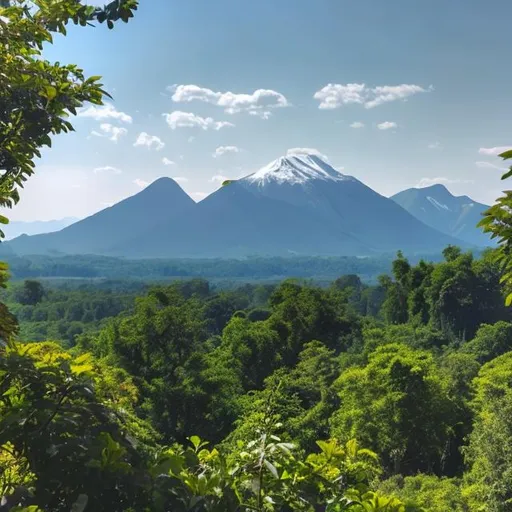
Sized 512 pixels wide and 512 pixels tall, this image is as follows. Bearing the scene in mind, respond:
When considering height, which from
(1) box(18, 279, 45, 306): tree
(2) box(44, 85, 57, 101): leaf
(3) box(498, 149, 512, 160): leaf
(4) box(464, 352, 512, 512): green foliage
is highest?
(2) box(44, 85, 57, 101): leaf

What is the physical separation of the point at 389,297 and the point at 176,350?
35281 millimetres

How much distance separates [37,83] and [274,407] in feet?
47.6

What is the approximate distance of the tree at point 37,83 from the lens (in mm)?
2682

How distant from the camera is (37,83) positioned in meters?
2.68

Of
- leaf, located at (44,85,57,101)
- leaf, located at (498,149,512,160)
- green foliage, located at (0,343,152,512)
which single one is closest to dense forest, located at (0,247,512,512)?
green foliage, located at (0,343,152,512)

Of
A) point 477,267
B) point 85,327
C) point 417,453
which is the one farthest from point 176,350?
point 85,327

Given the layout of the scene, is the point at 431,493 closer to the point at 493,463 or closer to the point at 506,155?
the point at 493,463

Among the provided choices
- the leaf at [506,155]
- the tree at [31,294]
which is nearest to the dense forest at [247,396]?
the leaf at [506,155]

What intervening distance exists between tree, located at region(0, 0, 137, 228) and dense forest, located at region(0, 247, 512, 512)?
1.20 metres

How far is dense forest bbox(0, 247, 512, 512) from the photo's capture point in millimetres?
1855

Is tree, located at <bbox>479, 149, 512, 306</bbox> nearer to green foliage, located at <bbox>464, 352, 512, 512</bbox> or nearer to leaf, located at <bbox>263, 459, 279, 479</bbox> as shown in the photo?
leaf, located at <bbox>263, 459, 279, 479</bbox>

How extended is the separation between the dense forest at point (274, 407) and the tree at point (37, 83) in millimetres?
1201

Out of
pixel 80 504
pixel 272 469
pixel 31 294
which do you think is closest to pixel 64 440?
pixel 80 504

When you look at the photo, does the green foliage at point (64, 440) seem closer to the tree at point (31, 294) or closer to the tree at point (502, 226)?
the tree at point (502, 226)
